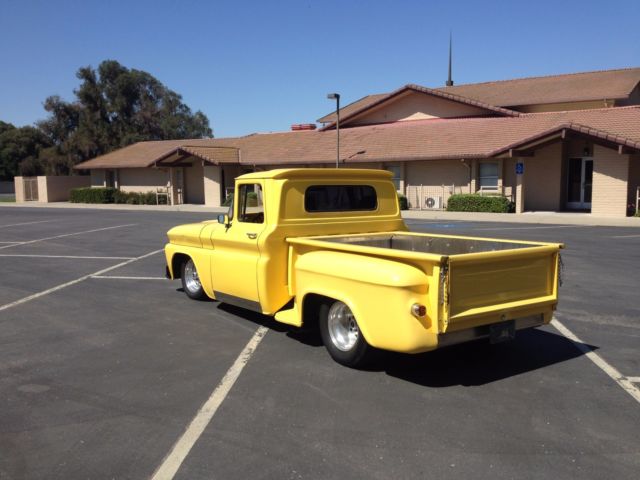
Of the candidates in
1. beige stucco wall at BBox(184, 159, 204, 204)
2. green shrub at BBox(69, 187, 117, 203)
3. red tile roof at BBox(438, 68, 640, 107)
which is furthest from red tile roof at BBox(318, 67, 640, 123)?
green shrub at BBox(69, 187, 117, 203)

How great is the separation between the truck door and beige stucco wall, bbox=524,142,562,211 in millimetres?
23052

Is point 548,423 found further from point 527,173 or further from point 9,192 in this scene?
point 9,192

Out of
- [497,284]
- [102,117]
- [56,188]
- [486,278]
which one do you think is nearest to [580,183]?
[497,284]

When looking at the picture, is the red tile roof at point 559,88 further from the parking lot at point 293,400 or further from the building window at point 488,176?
the parking lot at point 293,400

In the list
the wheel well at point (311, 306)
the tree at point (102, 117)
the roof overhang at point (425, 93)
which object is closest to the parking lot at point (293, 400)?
the wheel well at point (311, 306)

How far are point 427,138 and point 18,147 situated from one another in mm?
58693

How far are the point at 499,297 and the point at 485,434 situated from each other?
57.5 inches

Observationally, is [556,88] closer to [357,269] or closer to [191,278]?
[191,278]

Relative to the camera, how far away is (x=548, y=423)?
449 cm

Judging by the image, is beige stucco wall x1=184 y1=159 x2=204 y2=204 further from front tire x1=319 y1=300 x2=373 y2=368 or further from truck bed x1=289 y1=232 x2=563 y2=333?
front tire x1=319 y1=300 x2=373 y2=368

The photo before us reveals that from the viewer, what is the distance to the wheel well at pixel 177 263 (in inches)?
352

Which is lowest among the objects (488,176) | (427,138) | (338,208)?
(338,208)

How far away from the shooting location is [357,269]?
5.41 metres

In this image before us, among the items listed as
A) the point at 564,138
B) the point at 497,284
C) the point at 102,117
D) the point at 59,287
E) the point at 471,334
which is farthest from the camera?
the point at 102,117
